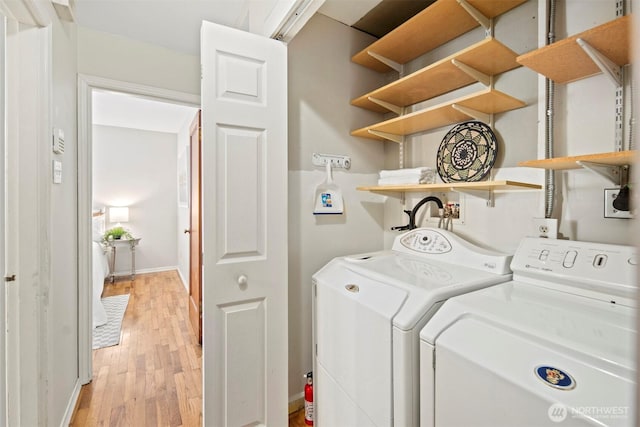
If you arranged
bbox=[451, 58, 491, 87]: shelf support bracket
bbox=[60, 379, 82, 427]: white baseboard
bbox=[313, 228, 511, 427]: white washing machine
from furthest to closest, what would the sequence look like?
1. bbox=[60, 379, 82, 427]: white baseboard
2. bbox=[451, 58, 491, 87]: shelf support bracket
3. bbox=[313, 228, 511, 427]: white washing machine

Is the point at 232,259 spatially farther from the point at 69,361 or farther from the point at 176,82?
the point at 176,82

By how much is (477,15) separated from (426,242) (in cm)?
118

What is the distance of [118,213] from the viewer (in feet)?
15.5

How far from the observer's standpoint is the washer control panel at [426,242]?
1.47 m

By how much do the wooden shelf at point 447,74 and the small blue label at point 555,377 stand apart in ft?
3.95

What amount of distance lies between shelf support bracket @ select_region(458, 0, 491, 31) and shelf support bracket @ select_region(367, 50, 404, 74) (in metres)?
0.57

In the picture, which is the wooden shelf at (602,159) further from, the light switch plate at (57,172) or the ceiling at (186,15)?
the light switch plate at (57,172)

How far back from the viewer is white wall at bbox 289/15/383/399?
5.74 feet

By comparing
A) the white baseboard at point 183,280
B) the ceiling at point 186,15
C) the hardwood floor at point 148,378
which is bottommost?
the hardwood floor at point 148,378

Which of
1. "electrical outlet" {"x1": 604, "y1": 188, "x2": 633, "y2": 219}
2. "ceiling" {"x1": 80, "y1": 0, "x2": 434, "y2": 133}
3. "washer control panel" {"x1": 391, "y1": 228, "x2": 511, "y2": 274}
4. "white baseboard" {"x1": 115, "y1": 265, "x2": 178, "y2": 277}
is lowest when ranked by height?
"white baseboard" {"x1": 115, "y1": 265, "x2": 178, "y2": 277}

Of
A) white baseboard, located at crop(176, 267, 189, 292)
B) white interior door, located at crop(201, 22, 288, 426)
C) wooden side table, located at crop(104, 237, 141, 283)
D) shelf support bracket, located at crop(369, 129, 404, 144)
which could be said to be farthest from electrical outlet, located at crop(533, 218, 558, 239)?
wooden side table, located at crop(104, 237, 141, 283)

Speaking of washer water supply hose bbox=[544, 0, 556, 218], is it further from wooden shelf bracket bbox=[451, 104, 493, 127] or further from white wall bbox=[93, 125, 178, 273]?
white wall bbox=[93, 125, 178, 273]

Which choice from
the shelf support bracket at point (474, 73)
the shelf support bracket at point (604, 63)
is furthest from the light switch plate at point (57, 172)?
the shelf support bracket at point (604, 63)

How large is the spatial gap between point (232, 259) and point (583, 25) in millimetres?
1841
